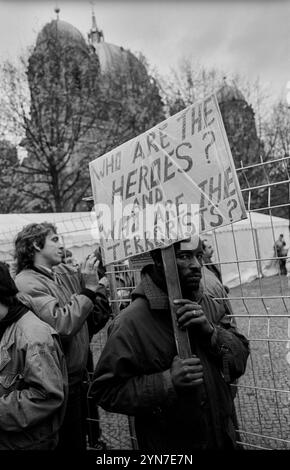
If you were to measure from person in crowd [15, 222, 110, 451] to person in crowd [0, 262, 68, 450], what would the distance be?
414mm

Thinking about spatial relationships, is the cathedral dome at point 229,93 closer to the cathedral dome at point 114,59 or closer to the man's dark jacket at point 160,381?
the cathedral dome at point 114,59

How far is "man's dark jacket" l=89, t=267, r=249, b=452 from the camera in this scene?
6.33ft

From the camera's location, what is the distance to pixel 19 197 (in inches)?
619

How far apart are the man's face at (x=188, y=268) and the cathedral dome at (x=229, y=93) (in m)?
20.2

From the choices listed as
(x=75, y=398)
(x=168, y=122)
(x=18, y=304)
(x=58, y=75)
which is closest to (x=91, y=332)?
(x=75, y=398)

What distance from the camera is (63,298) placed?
2912mm

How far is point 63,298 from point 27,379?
0.94 metres

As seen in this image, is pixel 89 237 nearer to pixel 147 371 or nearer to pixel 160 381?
pixel 147 371

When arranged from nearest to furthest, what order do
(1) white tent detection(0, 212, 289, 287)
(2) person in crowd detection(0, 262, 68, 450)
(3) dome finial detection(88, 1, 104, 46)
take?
(2) person in crowd detection(0, 262, 68, 450) → (1) white tent detection(0, 212, 289, 287) → (3) dome finial detection(88, 1, 104, 46)

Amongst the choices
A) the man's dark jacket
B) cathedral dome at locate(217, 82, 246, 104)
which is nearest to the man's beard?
the man's dark jacket

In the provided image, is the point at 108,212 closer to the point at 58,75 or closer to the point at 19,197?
the point at 19,197

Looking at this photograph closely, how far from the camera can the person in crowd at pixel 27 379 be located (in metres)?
1.98

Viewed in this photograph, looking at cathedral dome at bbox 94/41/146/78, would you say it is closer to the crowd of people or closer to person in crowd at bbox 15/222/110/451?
person in crowd at bbox 15/222/110/451

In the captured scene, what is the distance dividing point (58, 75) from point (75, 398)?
1555cm
